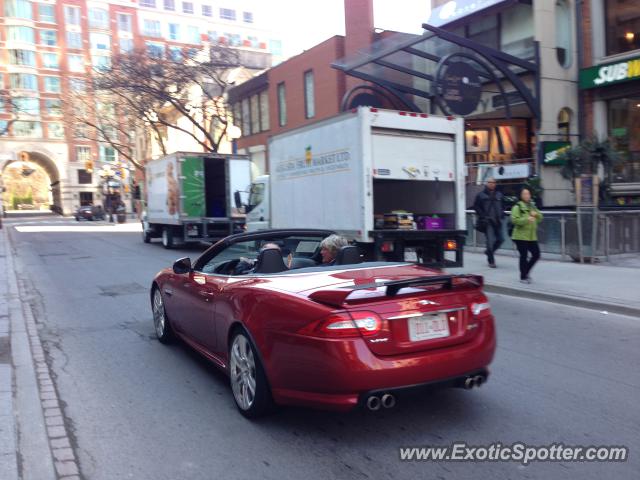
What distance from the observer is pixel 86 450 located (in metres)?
3.83

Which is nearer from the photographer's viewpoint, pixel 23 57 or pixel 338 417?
pixel 338 417

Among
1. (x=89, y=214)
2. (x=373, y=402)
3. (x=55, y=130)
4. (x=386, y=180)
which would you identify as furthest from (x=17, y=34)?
(x=373, y=402)

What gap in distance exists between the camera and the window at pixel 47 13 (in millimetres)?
71500

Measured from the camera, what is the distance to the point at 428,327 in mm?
3812

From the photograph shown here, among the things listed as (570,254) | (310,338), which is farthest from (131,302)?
(570,254)

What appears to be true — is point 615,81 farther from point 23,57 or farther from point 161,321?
point 23,57

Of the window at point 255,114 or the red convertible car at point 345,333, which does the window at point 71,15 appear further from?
the red convertible car at point 345,333

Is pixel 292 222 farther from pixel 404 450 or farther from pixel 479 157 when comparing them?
pixel 479 157

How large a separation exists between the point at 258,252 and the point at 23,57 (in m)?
76.9

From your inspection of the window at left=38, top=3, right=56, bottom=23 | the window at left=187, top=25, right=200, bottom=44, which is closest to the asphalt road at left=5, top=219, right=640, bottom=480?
the window at left=38, top=3, right=56, bottom=23

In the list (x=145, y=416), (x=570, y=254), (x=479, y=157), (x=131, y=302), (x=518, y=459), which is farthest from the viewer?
(x=479, y=157)

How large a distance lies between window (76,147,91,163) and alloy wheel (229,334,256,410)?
76.7 m

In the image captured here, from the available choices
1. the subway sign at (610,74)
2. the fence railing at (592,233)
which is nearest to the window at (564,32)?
the subway sign at (610,74)

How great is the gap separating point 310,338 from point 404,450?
3.12 ft
